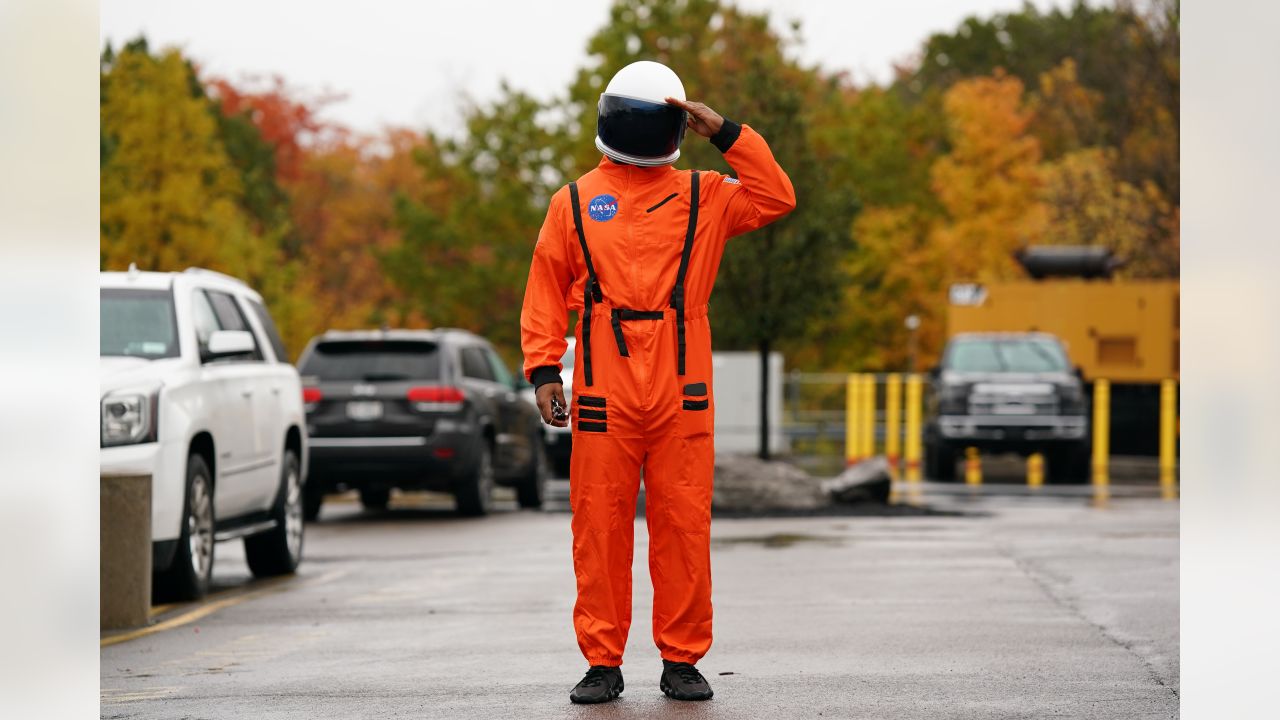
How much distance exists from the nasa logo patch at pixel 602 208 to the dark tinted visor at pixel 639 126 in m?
0.17

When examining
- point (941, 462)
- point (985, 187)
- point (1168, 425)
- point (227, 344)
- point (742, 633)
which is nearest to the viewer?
point (742, 633)

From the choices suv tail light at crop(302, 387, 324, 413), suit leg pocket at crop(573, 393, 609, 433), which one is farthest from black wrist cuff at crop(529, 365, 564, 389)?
suv tail light at crop(302, 387, 324, 413)

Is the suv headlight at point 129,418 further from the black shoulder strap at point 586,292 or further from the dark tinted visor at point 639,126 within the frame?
the dark tinted visor at point 639,126

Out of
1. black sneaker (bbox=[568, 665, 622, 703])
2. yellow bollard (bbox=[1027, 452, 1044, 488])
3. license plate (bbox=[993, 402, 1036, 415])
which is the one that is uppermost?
license plate (bbox=[993, 402, 1036, 415])

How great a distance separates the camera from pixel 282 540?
12273 mm

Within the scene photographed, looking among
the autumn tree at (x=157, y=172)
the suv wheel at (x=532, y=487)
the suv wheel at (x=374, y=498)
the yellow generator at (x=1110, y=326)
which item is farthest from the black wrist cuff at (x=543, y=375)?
the autumn tree at (x=157, y=172)

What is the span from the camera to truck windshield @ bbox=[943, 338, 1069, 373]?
23.5 meters

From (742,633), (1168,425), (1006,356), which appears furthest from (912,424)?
(742,633)

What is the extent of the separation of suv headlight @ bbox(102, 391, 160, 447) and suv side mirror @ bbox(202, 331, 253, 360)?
768mm

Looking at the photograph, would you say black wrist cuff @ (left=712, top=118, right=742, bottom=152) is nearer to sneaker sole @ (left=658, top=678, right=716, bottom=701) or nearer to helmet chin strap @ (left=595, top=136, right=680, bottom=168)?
helmet chin strap @ (left=595, top=136, right=680, bottom=168)

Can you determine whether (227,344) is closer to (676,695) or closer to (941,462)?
(676,695)

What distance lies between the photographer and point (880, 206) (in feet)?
161

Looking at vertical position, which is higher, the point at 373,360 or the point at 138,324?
the point at 138,324

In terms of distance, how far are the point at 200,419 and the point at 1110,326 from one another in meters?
20.7
